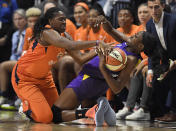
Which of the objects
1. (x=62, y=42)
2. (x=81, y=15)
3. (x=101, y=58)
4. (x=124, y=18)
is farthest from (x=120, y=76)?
(x=81, y=15)

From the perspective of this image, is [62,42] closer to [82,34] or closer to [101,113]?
[101,113]

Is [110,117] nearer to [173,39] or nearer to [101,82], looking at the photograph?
[101,82]

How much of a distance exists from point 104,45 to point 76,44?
40 cm

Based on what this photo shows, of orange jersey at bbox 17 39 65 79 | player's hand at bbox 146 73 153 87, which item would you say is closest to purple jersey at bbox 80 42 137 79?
orange jersey at bbox 17 39 65 79

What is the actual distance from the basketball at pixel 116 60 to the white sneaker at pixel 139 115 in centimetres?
161

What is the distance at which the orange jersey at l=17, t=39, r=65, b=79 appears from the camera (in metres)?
5.05

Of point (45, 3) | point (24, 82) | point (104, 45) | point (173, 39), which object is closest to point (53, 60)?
point (24, 82)

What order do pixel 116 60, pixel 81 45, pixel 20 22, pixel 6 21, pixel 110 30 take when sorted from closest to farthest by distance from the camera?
pixel 116 60, pixel 81 45, pixel 110 30, pixel 20 22, pixel 6 21

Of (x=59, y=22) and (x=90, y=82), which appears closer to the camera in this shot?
(x=90, y=82)

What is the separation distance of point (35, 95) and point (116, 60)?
1.23m

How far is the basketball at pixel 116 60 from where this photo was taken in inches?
178

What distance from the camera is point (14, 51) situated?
8.01 metres

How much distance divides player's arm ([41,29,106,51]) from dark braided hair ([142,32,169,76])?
2.22 feet

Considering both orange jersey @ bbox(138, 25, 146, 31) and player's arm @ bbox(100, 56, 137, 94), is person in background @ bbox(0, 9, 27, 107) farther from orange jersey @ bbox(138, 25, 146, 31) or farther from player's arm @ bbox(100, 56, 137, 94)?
player's arm @ bbox(100, 56, 137, 94)
